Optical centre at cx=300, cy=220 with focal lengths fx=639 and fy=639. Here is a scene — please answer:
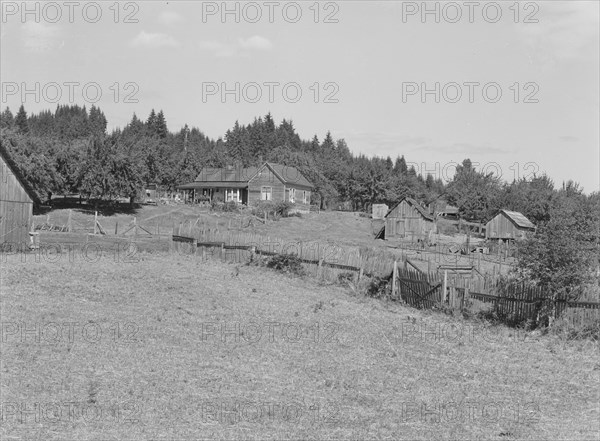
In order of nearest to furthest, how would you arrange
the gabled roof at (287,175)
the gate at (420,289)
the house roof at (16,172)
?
the gate at (420,289), the house roof at (16,172), the gabled roof at (287,175)

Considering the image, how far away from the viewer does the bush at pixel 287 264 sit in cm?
2866

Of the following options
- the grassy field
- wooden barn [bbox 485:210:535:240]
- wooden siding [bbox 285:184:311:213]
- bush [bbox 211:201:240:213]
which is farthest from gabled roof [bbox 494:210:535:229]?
the grassy field

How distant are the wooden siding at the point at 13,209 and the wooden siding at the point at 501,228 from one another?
147 feet

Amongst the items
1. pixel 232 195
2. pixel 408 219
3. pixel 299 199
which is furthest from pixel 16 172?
pixel 299 199

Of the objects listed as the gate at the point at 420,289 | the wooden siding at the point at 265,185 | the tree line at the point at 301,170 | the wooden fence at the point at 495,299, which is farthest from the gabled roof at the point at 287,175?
the wooden fence at the point at 495,299

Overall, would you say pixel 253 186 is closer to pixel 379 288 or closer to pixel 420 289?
pixel 379 288

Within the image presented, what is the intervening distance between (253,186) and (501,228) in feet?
88.7

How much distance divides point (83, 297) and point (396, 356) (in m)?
10.7

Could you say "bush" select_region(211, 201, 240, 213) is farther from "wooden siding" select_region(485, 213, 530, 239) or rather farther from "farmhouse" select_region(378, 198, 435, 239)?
"wooden siding" select_region(485, 213, 530, 239)

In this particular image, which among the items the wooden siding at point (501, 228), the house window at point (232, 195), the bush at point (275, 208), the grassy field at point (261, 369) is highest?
the house window at point (232, 195)

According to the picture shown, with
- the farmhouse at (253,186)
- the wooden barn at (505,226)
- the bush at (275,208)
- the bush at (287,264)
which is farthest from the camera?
the farmhouse at (253,186)

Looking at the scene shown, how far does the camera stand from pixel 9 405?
1171cm

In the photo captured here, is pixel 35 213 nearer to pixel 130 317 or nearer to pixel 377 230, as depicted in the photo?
pixel 377 230

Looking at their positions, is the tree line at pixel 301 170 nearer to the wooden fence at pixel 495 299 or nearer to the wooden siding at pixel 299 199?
the wooden fence at pixel 495 299
